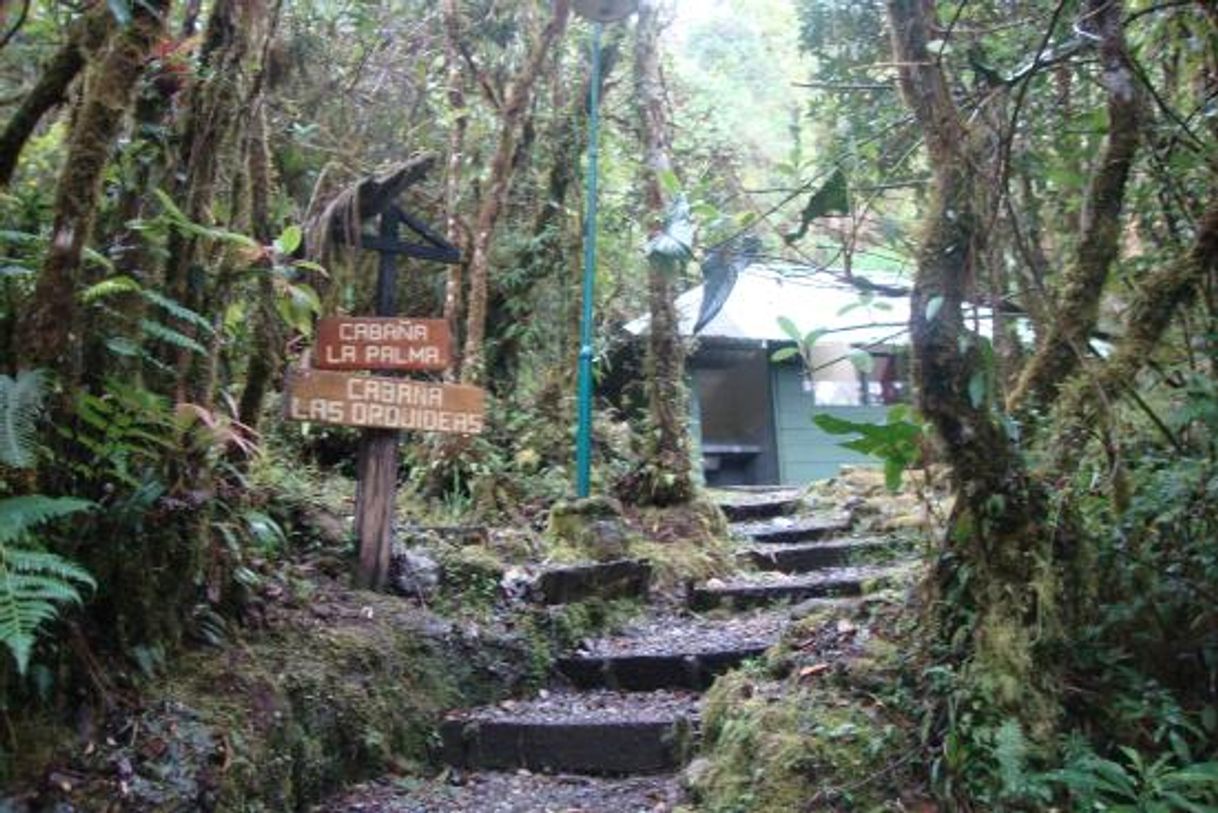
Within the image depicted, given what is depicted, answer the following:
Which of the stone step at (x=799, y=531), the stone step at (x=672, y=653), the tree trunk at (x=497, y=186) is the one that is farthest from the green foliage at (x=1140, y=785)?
the tree trunk at (x=497, y=186)

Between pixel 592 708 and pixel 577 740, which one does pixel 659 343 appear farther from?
pixel 577 740

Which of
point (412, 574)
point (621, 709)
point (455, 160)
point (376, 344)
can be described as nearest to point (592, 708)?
point (621, 709)

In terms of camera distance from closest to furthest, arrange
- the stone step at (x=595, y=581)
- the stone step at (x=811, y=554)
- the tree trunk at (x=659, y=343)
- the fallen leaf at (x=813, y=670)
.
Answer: the fallen leaf at (x=813, y=670) < the stone step at (x=595, y=581) < the stone step at (x=811, y=554) < the tree trunk at (x=659, y=343)

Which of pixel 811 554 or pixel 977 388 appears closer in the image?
pixel 977 388

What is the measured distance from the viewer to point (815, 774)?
126 inches

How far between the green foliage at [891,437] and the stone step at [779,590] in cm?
259

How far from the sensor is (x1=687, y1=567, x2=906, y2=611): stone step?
19.4 ft

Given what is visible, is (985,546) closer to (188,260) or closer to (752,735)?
(752,735)

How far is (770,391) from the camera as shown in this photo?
14.1 metres

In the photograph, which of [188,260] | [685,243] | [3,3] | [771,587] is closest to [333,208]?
[188,260]

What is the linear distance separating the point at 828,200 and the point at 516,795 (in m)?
2.61

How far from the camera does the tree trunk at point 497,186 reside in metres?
7.68

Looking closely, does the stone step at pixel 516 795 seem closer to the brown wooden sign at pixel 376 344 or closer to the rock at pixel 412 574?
the rock at pixel 412 574

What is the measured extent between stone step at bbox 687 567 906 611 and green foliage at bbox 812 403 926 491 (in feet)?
8.50
